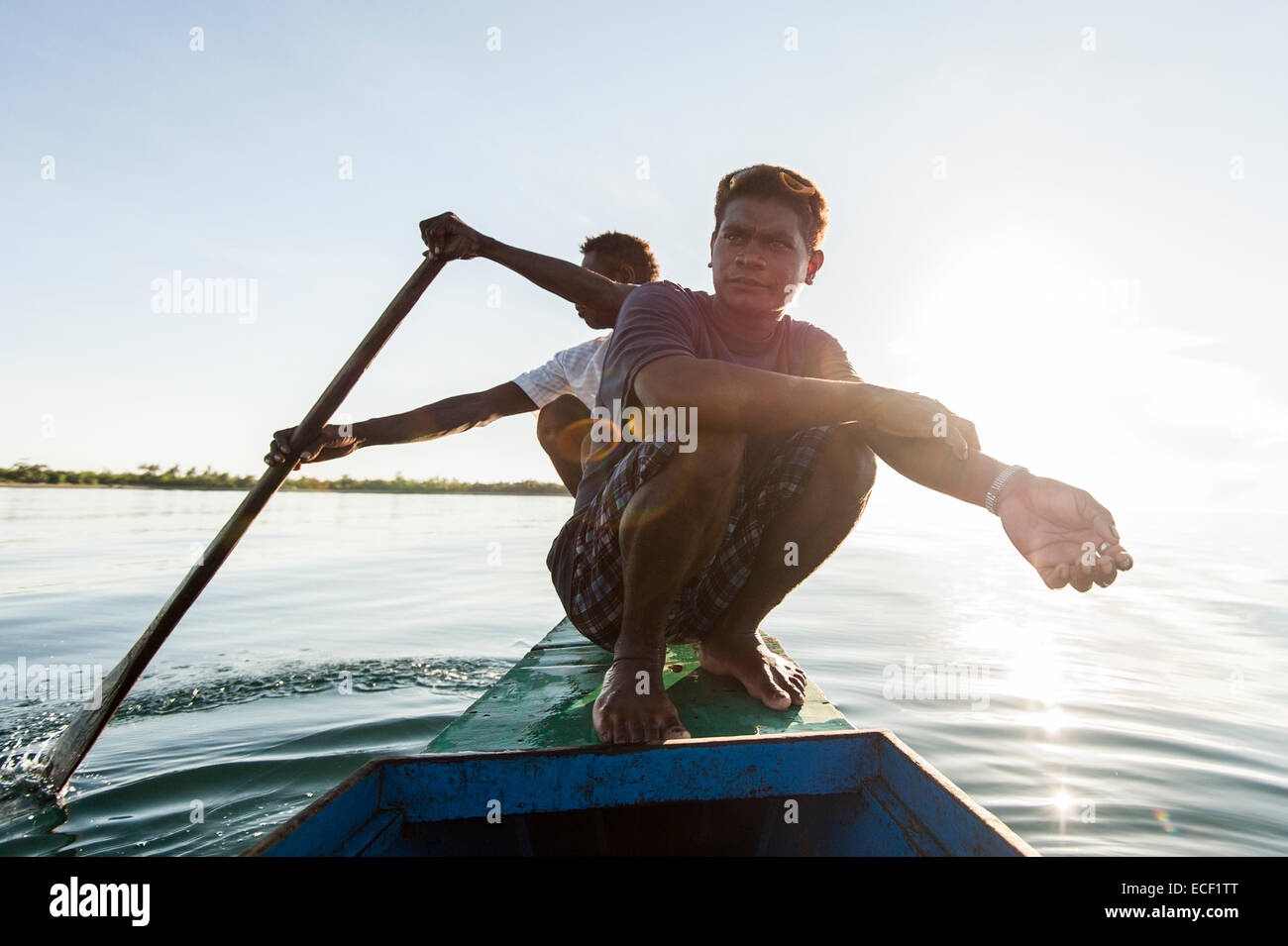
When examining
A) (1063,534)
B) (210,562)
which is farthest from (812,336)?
(210,562)

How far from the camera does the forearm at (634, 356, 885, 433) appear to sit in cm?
169

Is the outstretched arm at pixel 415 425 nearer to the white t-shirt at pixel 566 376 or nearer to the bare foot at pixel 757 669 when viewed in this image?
the white t-shirt at pixel 566 376

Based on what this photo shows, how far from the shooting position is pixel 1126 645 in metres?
5.41

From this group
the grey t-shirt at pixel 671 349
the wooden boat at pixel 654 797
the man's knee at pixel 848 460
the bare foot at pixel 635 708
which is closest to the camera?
the wooden boat at pixel 654 797

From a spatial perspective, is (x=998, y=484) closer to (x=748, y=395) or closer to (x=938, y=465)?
(x=938, y=465)

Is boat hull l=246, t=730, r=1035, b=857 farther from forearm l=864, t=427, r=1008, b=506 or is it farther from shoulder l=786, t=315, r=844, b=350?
shoulder l=786, t=315, r=844, b=350

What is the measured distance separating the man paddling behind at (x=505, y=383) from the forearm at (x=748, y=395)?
1.39 m

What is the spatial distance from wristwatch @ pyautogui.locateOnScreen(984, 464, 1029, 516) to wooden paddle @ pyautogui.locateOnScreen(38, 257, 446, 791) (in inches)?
90.7

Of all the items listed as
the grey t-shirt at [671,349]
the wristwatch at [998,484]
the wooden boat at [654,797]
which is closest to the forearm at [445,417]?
the grey t-shirt at [671,349]

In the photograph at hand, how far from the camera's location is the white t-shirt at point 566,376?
320 centimetres

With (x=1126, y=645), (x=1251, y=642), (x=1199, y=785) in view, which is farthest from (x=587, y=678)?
(x=1251, y=642)

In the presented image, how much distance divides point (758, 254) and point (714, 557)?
0.88m
